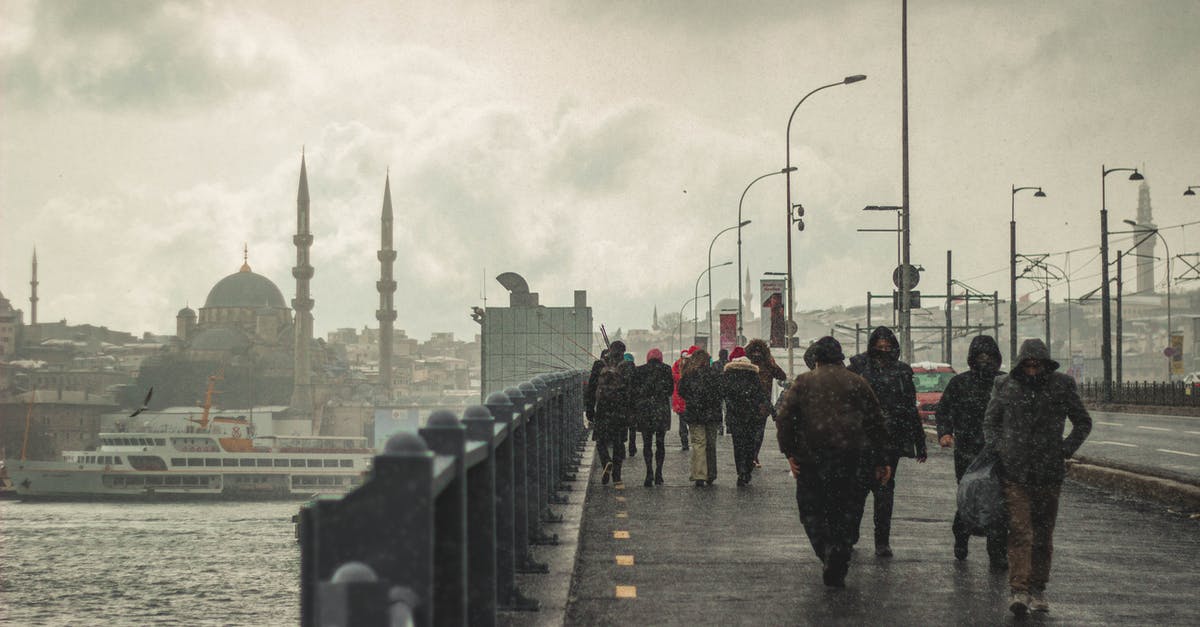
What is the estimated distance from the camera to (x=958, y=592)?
7.57 m


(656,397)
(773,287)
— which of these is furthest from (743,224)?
(656,397)

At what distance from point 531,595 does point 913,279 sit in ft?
63.6

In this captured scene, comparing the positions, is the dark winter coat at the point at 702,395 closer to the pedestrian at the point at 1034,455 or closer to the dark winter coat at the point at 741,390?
the dark winter coat at the point at 741,390

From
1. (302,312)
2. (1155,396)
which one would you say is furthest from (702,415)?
(302,312)

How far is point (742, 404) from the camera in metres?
14.5

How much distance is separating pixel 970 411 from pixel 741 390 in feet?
19.0

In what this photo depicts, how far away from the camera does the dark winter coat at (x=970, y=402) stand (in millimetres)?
8617

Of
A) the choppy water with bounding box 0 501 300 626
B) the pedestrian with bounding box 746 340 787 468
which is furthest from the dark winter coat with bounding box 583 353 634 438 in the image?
the choppy water with bounding box 0 501 300 626

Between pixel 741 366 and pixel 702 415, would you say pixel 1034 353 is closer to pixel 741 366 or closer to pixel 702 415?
pixel 702 415

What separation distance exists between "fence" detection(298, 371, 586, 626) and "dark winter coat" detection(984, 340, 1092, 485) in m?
2.73

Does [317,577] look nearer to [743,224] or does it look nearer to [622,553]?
[622,553]

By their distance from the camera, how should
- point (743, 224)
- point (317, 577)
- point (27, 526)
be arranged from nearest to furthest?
1. point (317, 577)
2. point (743, 224)
3. point (27, 526)

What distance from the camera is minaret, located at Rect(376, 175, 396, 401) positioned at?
144250 mm

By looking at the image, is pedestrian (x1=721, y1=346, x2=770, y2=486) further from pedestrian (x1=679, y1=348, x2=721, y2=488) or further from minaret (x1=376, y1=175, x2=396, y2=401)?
minaret (x1=376, y1=175, x2=396, y2=401)
